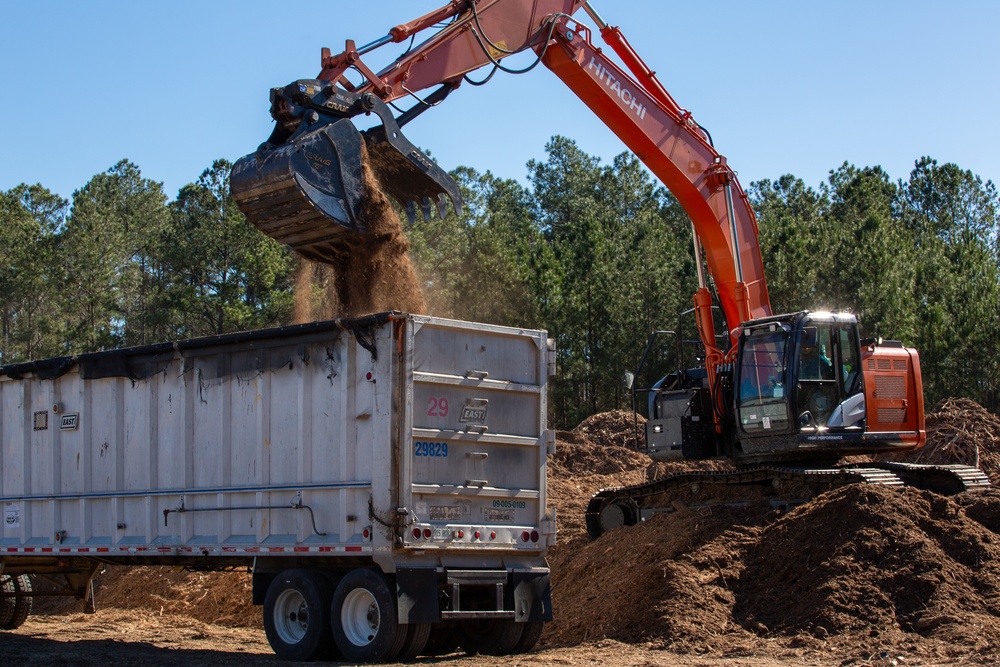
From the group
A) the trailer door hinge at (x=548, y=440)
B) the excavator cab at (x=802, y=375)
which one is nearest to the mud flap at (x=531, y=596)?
the trailer door hinge at (x=548, y=440)

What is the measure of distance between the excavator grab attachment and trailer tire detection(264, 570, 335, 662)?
3.57 metres

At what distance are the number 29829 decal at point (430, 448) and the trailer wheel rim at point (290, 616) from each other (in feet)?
5.82

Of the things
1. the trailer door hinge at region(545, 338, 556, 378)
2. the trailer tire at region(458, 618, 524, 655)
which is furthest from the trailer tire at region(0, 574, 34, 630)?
the trailer door hinge at region(545, 338, 556, 378)

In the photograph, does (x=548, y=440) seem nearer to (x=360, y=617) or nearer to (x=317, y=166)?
(x=360, y=617)

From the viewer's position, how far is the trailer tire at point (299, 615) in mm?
10289


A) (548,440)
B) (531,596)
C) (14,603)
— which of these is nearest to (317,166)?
(548,440)

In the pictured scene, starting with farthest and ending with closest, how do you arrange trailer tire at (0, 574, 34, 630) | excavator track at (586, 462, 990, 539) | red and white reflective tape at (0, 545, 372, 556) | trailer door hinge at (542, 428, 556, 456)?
1. trailer tire at (0, 574, 34, 630)
2. excavator track at (586, 462, 990, 539)
3. trailer door hinge at (542, 428, 556, 456)
4. red and white reflective tape at (0, 545, 372, 556)

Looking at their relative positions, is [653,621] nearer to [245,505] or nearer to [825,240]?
[245,505]

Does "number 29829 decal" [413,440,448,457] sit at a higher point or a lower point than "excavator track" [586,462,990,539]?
higher

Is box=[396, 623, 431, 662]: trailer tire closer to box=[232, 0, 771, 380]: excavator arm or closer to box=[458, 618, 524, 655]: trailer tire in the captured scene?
box=[458, 618, 524, 655]: trailer tire

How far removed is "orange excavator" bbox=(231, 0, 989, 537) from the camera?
39.5 feet

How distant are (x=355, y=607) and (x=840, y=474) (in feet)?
19.9

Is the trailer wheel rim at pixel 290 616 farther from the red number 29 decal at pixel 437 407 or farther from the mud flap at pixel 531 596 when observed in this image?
the red number 29 decal at pixel 437 407

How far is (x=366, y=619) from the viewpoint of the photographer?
10156mm
